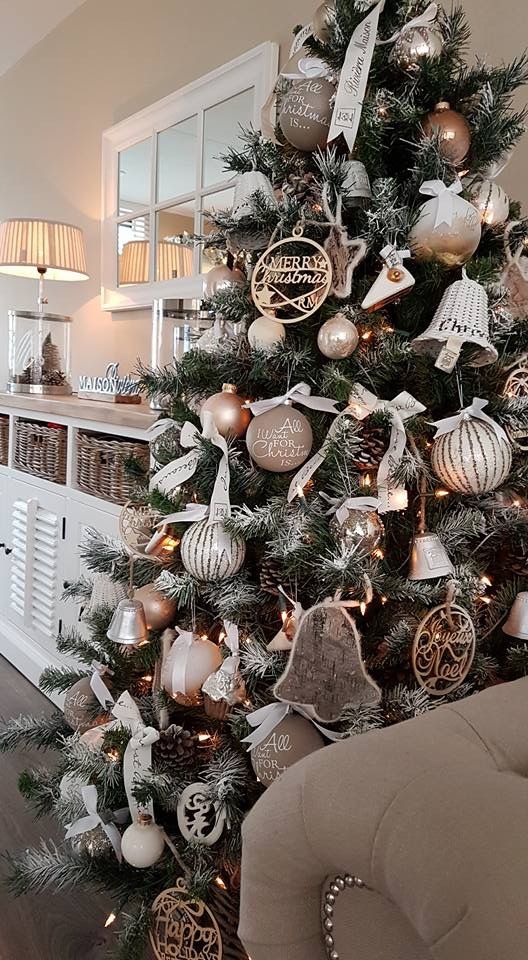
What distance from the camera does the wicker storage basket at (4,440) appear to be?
96.8 inches

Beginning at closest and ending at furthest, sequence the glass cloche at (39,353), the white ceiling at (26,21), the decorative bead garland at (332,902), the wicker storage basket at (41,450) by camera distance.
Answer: the decorative bead garland at (332,902), the wicker storage basket at (41,450), the glass cloche at (39,353), the white ceiling at (26,21)

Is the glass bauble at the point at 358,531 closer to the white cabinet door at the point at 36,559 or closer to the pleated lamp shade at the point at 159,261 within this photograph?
the white cabinet door at the point at 36,559

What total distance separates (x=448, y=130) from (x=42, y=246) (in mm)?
1951

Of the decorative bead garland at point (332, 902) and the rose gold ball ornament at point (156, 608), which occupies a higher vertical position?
the rose gold ball ornament at point (156, 608)

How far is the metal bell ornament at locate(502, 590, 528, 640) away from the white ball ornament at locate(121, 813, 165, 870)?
23.3 inches

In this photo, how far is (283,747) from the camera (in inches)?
36.5

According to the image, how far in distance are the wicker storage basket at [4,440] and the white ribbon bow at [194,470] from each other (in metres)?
1.57

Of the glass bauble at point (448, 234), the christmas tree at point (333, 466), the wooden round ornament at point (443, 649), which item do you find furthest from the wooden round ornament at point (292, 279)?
the wooden round ornament at point (443, 649)

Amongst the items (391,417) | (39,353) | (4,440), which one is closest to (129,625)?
(391,417)

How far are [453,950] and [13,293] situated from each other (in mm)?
3622

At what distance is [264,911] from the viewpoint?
579mm

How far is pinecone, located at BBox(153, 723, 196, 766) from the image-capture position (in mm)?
1041

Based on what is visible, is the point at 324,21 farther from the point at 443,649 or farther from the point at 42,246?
the point at 42,246

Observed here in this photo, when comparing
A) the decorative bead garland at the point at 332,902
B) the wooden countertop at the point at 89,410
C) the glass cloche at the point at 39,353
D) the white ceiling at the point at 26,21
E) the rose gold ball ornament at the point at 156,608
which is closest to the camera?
the decorative bead garland at the point at 332,902
